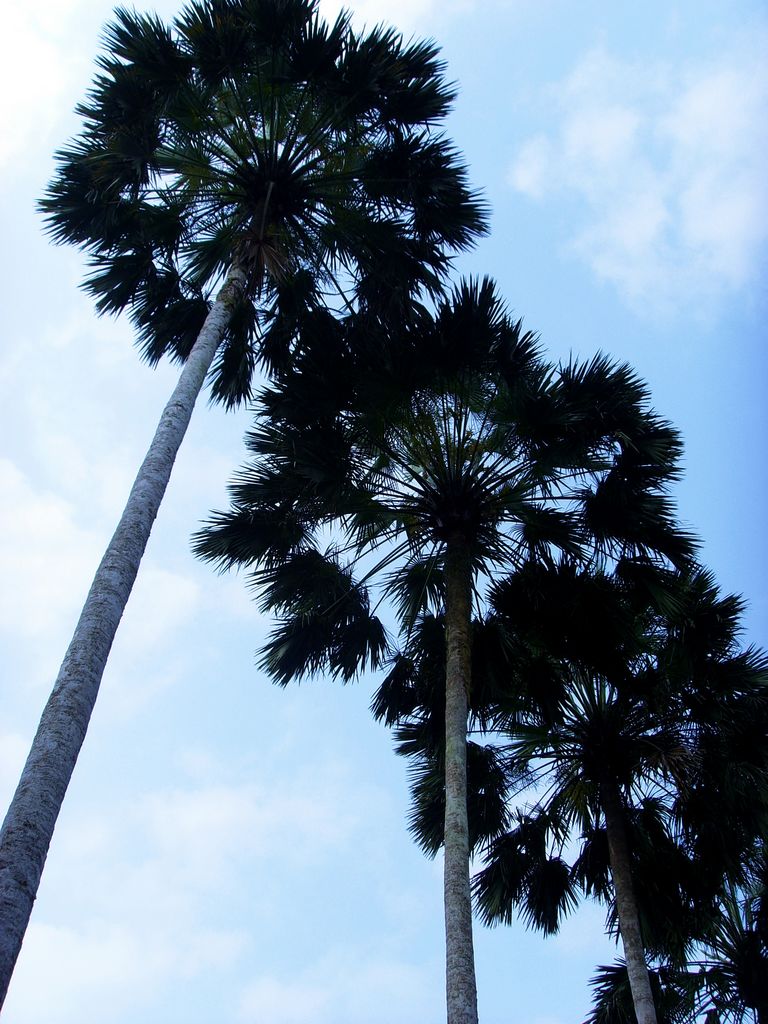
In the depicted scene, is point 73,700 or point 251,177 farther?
point 251,177

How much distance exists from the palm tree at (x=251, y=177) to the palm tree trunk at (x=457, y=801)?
152 inches

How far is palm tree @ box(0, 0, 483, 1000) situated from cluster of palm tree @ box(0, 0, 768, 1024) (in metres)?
0.04

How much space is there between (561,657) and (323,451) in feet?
12.4

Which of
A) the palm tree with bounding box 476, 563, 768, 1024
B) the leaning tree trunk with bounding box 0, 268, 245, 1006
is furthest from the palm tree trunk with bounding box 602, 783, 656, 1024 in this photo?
the leaning tree trunk with bounding box 0, 268, 245, 1006

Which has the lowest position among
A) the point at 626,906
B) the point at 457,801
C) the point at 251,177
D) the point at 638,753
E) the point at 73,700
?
the point at 73,700

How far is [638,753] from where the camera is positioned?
12.1 metres

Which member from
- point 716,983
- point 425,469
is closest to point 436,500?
point 425,469

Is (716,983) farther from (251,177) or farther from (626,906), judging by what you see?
(251,177)

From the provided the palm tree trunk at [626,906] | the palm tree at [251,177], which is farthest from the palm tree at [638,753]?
the palm tree at [251,177]

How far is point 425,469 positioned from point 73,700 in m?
6.15

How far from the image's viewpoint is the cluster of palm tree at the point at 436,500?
37.4 feet

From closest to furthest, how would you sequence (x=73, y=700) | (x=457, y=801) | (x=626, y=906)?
(x=73, y=700), (x=457, y=801), (x=626, y=906)

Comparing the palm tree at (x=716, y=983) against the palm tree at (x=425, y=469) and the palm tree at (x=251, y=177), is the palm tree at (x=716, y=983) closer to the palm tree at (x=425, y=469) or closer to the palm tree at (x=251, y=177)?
the palm tree at (x=425, y=469)

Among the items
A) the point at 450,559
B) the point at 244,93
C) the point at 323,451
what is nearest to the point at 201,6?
the point at 244,93
